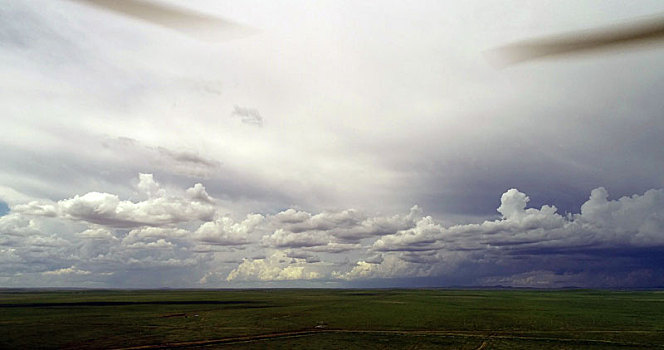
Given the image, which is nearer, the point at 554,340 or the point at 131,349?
the point at 131,349

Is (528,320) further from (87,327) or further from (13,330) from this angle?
(13,330)

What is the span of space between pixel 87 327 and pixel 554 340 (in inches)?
3139

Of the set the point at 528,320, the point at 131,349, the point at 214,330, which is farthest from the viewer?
the point at 528,320

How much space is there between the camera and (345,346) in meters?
53.3

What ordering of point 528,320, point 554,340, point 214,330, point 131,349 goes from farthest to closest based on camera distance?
1. point 528,320
2. point 214,330
3. point 554,340
4. point 131,349

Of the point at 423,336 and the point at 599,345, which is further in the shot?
the point at 423,336

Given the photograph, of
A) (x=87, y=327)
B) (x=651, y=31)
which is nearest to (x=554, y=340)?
(x=651, y=31)

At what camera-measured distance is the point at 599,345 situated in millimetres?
53656

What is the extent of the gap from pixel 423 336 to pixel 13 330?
71670mm

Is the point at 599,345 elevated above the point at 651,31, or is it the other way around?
the point at 651,31

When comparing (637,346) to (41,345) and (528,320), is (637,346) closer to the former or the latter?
(528,320)

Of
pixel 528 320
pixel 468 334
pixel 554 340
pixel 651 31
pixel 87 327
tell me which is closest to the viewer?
pixel 651 31

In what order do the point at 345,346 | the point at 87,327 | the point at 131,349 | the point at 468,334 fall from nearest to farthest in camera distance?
the point at 131,349, the point at 345,346, the point at 468,334, the point at 87,327

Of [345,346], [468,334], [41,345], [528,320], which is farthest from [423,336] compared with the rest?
[41,345]
